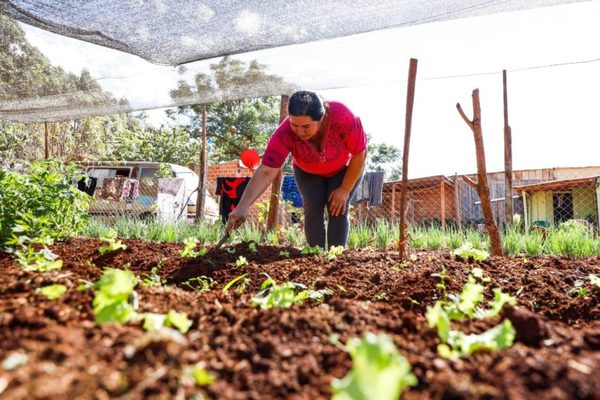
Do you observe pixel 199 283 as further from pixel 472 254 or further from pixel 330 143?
pixel 472 254

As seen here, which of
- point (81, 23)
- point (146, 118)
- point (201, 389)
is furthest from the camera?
point (146, 118)

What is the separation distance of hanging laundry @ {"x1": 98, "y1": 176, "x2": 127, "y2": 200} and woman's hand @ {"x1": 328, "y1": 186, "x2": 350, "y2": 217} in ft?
24.8

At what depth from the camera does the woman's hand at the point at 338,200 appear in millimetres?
3049

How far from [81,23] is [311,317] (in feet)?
11.7

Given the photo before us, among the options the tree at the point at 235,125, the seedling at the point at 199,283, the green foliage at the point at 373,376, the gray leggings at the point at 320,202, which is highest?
the tree at the point at 235,125

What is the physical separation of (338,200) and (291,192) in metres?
4.04

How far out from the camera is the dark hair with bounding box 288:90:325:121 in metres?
2.52

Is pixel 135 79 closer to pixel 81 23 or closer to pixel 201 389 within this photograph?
pixel 81 23

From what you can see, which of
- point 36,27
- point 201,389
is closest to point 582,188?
point 36,27

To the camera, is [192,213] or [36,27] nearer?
[36,27]

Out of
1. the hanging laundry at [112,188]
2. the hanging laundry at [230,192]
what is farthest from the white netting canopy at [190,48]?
the hanging laundry at [112,188]

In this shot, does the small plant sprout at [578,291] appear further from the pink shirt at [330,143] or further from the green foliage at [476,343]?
the pink shirt at [330,143]

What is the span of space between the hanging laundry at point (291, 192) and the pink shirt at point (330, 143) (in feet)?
12.5

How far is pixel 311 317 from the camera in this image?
992 millimetres
